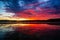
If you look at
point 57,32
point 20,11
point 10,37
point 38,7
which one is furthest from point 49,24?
point 10,37

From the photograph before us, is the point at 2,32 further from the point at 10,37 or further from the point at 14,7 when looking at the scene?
the point at 14,7

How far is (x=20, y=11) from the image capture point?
58.6 inches

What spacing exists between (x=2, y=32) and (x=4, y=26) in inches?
2.9

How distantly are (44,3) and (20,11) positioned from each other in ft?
0.94

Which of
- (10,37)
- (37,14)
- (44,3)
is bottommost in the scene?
(10,37)

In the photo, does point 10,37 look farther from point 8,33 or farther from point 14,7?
point 14,7

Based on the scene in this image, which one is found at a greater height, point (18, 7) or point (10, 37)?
point (18, 7)

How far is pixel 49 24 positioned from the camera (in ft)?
4.96

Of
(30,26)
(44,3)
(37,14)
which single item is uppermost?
(44,3)

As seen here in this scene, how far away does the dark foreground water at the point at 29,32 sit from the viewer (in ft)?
4.75

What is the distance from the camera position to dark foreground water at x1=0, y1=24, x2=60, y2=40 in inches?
57.0

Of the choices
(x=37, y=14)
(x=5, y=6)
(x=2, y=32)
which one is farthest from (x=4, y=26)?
(x=37, y=14)

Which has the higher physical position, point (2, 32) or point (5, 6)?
point (5, 6)

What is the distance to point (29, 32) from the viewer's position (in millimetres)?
1494
